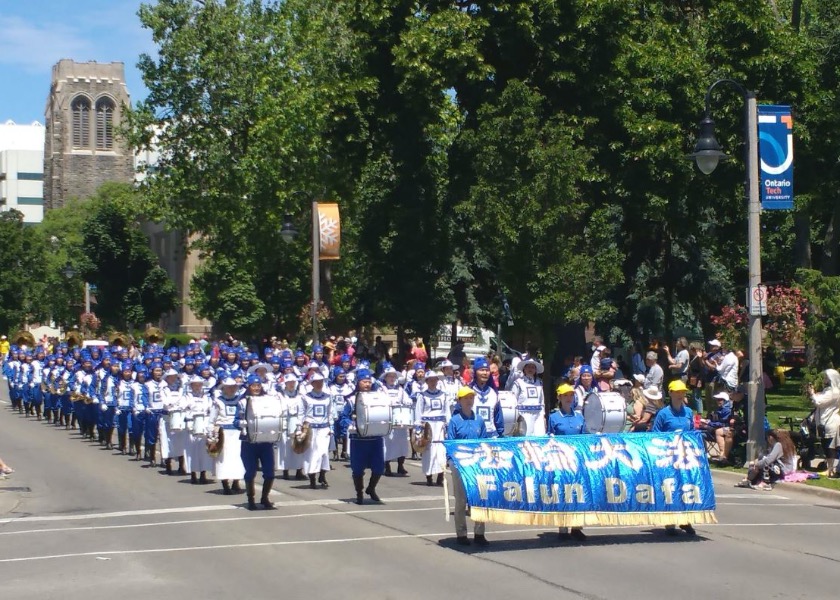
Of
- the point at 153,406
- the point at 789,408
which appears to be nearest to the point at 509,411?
the point at 153,406

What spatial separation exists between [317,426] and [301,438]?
0.66 meters

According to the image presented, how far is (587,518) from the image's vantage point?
13.8 m

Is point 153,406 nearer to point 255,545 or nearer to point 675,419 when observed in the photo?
Result: point 255,545

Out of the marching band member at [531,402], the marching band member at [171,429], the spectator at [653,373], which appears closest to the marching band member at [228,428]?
the marching band member at [171,429]

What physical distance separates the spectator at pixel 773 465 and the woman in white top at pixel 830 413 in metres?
0.57

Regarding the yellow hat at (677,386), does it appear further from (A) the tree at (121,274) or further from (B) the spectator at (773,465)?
(A) the tree at (121,274)

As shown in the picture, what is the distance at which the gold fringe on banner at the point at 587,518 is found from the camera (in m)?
13.4

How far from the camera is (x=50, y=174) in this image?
14425 centimetres

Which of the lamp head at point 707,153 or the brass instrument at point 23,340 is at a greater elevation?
the lamp head at point 707,153

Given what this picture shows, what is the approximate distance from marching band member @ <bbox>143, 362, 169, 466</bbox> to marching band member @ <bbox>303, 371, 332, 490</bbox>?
175 inches

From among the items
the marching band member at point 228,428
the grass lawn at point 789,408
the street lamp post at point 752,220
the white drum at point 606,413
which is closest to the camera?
the white drum at point 606,413

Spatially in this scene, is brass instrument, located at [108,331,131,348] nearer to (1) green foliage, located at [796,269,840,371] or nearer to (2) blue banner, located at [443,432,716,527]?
(1) green foliage, located at [796,269,840,371]

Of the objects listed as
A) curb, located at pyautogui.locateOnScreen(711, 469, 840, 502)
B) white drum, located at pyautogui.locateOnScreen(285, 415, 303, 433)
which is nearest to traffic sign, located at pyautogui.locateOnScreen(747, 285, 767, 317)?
curb, located at pyautogui.locateOnScreen(711, 469, 840, 502)

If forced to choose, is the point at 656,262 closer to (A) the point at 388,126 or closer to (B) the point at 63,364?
(A) the point at 388,126
